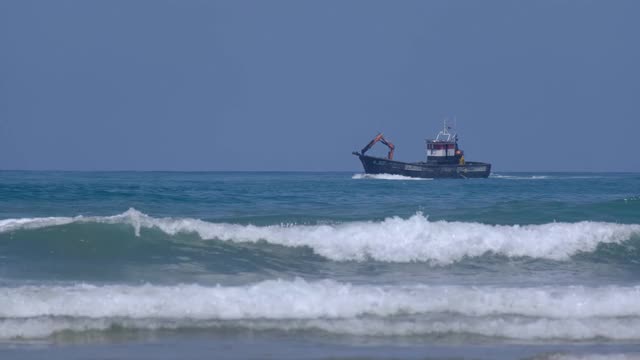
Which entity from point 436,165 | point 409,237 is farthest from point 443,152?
point 409,237

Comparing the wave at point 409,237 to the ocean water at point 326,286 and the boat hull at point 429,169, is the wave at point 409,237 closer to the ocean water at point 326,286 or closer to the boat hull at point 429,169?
the ocean water at point 326,286

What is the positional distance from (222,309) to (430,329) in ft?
7.77

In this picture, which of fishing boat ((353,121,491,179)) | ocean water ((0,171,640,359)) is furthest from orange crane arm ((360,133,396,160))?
ocean water ((0,171,640,359))

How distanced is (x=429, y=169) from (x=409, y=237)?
4334cm

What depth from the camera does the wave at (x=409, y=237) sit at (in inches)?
540

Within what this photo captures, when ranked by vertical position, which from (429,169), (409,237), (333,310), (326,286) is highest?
(429,169)

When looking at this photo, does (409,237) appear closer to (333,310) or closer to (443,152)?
(333,310)

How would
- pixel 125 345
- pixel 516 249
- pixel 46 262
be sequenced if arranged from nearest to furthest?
pixel 125 345 < pixel 46 262 < pixel 516 249

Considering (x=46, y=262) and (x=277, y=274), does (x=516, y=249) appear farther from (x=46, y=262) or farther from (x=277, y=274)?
(x=46, y=262)

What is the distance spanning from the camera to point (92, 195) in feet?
80.0

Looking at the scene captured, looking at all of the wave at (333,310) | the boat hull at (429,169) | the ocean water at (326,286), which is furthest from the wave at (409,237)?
the boat hull at (429,169)

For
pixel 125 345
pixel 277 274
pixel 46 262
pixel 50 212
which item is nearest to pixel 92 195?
pixel 50 212

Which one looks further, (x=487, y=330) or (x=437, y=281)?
(x=437, y=281)

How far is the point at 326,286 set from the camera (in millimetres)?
9844
